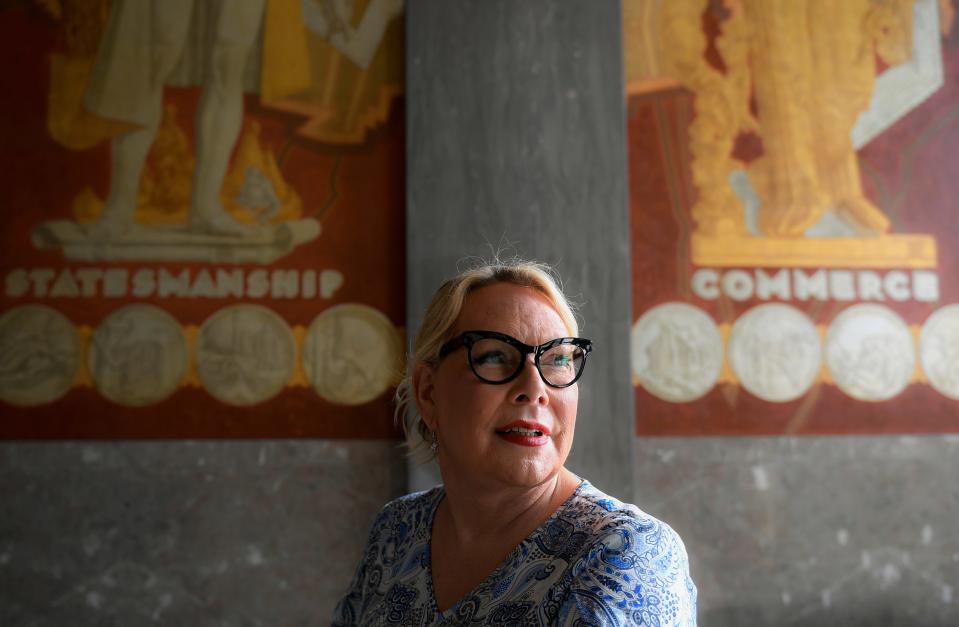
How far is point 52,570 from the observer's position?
3.98m

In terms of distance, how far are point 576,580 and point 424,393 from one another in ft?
2.49

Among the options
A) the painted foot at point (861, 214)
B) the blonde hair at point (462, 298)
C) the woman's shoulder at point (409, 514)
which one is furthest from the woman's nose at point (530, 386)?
the painted foot at point (861, 214)

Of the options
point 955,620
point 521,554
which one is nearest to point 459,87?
point 521,554

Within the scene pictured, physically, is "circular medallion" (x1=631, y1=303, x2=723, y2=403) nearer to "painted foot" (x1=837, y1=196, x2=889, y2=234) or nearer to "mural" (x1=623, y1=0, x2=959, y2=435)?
"mural" (x1=623, y1=0, x2=959, y2=435)

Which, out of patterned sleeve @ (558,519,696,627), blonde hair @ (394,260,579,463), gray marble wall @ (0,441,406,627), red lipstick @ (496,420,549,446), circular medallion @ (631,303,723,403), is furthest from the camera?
circular medallion @ (631,303,723,403)

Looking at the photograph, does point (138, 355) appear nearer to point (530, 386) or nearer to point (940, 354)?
point (530, 386)

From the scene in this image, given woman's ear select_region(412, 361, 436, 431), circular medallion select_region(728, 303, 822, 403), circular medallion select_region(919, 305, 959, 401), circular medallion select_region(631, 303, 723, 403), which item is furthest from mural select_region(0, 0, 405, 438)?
circular medallion select_region(919, 305, 959, 401)

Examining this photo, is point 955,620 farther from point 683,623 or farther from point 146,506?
point 146,506

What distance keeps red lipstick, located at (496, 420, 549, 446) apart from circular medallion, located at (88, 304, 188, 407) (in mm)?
2704

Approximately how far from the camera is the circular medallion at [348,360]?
4258 millimetres

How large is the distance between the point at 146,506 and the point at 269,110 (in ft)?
6.81

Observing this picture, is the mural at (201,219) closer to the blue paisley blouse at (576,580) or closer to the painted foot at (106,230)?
the painted foot at (106,230)

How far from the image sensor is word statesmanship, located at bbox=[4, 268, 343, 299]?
417 cm

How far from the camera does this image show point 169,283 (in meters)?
4.23
